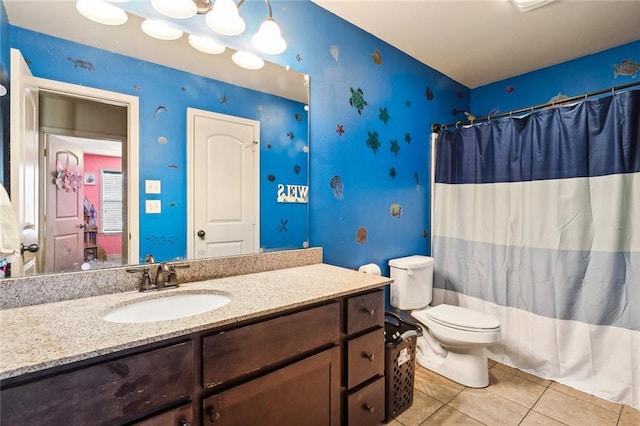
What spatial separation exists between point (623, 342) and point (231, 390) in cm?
228

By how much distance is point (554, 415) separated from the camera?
1.74 m

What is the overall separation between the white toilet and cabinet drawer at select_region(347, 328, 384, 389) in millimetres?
719

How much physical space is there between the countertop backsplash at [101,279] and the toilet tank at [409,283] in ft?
3.08

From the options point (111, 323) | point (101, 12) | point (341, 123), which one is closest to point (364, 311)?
point (111, 323)

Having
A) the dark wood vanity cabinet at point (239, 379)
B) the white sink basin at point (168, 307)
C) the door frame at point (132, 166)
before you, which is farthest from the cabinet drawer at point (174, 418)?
the door frame at point (132, 166)

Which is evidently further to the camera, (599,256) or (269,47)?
(599,256)

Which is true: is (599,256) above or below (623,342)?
above

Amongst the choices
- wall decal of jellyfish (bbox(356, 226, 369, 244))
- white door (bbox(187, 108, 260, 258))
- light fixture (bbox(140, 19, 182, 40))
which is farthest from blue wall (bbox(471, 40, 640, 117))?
light fixture (bbox(140, 19, 182, 40))

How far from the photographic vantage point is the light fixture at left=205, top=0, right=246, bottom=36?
136 cm

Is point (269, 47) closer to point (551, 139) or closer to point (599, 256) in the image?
point (551, 139)

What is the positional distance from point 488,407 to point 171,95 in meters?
2.36

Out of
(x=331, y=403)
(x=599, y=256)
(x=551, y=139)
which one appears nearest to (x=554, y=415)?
(x=599, y=256)

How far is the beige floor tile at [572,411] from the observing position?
1.70 m

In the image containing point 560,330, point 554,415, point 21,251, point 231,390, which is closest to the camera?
point 231,390
